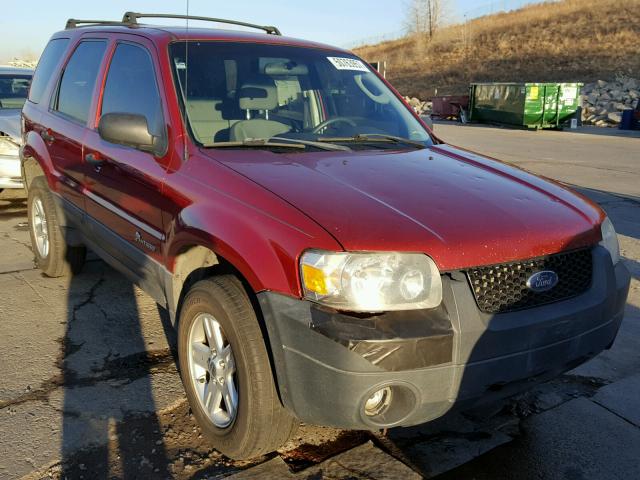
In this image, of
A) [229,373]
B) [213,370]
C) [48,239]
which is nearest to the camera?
[229,373]

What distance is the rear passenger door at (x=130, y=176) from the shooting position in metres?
3.15

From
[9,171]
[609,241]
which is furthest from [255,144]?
[9,171]

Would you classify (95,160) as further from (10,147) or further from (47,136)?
(10,147)

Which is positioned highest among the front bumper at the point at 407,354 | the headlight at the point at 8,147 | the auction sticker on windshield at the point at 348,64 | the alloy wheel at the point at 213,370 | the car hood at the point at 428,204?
the auction sticker on windshield at the point at 348,64

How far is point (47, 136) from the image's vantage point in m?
4.63

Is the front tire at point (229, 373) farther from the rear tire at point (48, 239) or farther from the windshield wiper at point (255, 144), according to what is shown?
the rear tire at point (48, 239)

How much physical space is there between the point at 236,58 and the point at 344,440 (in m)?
2.24

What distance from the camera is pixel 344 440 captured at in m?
2.88

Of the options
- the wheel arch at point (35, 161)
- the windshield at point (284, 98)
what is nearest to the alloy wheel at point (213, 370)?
the windshield at point (284, 98)

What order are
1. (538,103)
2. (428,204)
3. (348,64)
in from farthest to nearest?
(538,103)
(348,64)
(428,204)

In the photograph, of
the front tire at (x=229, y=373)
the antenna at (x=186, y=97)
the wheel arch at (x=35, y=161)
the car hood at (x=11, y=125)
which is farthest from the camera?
the car hood at (x=11, y=125)

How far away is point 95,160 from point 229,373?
188cm

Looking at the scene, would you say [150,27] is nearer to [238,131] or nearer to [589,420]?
[238,131]

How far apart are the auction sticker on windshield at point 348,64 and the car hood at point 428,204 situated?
1.09m
